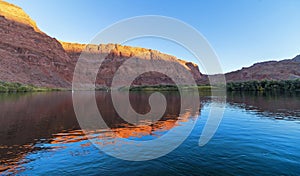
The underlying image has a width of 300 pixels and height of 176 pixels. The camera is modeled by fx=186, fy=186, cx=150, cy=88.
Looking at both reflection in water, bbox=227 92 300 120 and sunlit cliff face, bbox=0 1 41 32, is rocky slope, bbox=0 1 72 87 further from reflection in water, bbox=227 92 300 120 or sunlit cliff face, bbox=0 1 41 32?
reflection in water, bbox=227 92 300 120

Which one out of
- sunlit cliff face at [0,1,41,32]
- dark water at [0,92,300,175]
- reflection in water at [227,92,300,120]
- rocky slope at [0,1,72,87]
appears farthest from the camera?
sunlit cliff face at [0,1,41,32]

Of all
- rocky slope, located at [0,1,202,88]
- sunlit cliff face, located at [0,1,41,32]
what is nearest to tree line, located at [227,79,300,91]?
rocky slope, located at [0,1,202,88]

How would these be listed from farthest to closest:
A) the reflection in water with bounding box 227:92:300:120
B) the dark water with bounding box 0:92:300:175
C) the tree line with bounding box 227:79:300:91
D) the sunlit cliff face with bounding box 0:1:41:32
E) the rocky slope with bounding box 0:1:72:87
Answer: the sunlit cliff face with bounding box 0:1:41:32, the rocky slope with bounding box 0:1:72:87, the tree line with bounding box 227:79:300:91, the reflection in water with bounding box 227:92:300:120, the dark water with bounding box 0:92:300:175

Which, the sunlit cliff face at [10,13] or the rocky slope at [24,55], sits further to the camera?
the sunlit cliff face at [10,13]

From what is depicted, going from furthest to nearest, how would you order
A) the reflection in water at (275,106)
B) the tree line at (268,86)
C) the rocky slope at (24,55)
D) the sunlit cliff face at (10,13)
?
the sunlit cliff face at (10,13) < the rocky slope at (24,55) < the tree line at (268,86) < the reflection in water at (275,106)

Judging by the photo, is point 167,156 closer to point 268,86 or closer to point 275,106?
point 275,106

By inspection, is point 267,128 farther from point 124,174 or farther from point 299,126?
point 124,174

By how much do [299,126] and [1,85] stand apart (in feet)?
425

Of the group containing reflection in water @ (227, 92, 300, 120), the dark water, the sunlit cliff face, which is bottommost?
the dark water

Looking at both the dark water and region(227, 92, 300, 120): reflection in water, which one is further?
region(227, 92, 300, 120): reflection in water

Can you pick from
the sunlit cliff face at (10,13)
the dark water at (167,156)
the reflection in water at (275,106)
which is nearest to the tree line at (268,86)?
the reflection in water at (275,106)

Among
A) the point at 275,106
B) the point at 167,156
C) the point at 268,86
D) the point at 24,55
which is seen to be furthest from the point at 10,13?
the point at 167,156

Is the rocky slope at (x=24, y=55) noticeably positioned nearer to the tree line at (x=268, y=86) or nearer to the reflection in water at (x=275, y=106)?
the reflection in water at (x=275, y=106)

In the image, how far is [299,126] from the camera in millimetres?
19500
